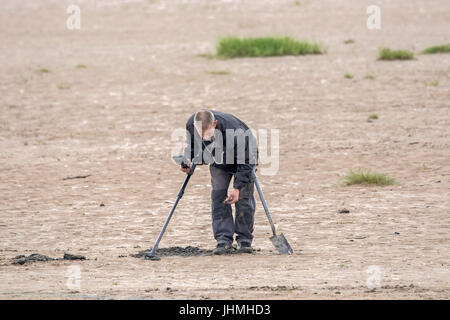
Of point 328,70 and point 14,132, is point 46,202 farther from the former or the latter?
point 328,70

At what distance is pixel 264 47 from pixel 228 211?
14270 mm

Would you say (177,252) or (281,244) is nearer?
(281,244)

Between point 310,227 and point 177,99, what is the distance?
8.82m

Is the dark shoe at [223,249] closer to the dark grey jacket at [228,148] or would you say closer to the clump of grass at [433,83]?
the dark grey jacket at [228,148]

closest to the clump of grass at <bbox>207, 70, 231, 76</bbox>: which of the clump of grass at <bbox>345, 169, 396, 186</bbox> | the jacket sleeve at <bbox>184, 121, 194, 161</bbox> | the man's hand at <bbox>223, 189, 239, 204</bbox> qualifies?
the clump of grass at <bbox>345, 169, 396, 186</bbox>

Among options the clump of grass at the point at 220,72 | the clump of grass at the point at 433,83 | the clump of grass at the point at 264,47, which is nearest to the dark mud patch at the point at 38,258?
the clump of grass at the point at 433,83

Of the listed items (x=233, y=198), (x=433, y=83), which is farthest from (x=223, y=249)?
(x=433, y=83)

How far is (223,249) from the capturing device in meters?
7.77

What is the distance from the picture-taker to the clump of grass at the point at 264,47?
21359 mm

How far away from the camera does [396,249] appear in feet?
25.6

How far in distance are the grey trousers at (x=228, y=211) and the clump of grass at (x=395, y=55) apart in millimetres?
12935

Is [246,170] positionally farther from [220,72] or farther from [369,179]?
[220,72]

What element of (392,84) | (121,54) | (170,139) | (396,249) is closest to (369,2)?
(121,54)

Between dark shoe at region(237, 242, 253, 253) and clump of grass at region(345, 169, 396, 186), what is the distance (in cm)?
328
